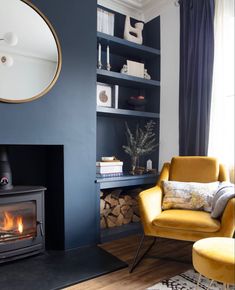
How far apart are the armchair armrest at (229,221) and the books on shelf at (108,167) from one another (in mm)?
1220

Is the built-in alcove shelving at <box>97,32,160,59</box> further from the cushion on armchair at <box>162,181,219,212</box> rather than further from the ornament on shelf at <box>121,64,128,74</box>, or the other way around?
the cushion on armchair at <box>162,181,219,212</box>

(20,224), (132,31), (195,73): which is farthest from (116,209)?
(132,31)

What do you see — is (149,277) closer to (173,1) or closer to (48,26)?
(48,26)

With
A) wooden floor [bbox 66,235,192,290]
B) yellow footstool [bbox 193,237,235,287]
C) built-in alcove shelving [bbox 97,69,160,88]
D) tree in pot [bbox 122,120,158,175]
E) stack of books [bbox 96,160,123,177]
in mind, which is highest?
built-in alcove shelving [bbox 97,69,160,88]

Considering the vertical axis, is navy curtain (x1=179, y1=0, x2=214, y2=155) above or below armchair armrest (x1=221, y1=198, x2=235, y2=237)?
above

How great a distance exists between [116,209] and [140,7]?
250 cm

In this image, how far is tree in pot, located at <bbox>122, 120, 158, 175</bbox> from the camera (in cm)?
288

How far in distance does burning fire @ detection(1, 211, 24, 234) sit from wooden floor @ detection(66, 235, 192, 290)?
0.69m

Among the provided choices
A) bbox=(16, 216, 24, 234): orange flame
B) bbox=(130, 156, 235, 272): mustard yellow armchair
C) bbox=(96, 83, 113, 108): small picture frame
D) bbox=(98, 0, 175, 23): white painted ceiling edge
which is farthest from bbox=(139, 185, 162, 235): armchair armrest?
bbox=(98, 0, 175, 23): white painted ceiling edge

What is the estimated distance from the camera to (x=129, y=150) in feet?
9.41

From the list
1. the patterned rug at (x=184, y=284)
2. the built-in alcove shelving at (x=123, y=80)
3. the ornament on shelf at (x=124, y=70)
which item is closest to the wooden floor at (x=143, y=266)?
the patterned rug at (x=184, y=284)

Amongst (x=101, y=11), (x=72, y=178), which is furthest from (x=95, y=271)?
(x=101, y=11)

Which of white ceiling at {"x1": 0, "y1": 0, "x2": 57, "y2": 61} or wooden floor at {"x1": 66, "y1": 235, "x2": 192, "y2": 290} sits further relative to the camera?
white ceiling at {"x1": 0, "y1": 0, "x2": 57, "y2": 61}

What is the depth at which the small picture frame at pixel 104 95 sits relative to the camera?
275cm
